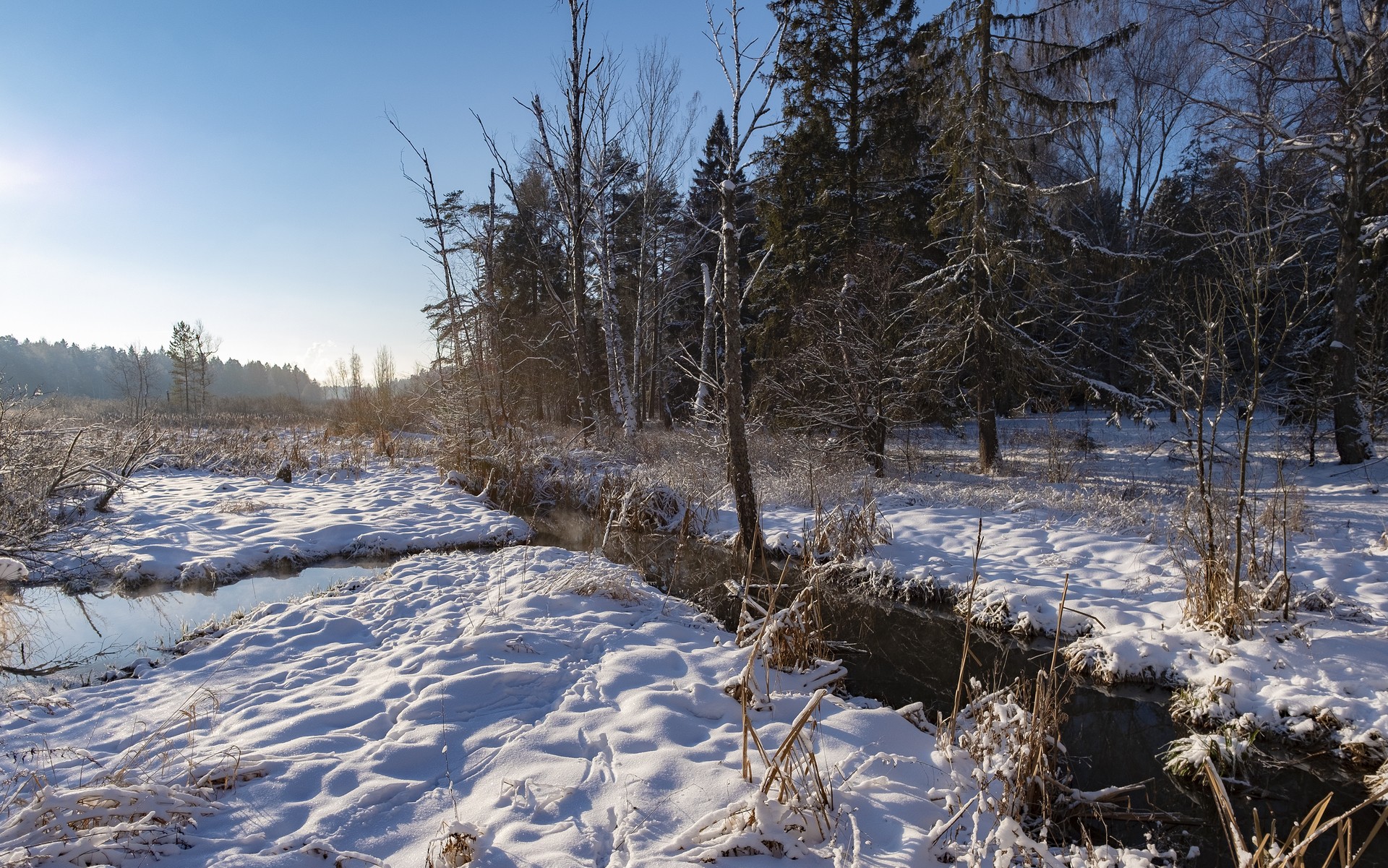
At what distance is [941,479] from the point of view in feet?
39.2

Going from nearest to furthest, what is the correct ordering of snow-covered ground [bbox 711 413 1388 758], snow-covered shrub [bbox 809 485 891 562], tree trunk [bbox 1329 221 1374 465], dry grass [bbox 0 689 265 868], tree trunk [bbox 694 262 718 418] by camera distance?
dry grass [bbox 0 689 265 868] < snow-covered ground [bbox 711 413 1388 758] < snow-covered shrub [bbox 809 485 891 562] < tree trunk [bbox 694 262 718 418] < tree trunk [bbox 1329 221 1374 465]

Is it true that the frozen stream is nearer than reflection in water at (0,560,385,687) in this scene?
Yes

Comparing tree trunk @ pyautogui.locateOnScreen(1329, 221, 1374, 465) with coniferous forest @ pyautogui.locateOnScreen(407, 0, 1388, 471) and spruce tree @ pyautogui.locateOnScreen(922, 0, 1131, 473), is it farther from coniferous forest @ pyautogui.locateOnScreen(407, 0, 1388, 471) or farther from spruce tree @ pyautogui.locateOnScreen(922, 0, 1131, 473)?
spruce tree @ pyautogui.locateOnScreen(922, 0, 1131, 473)

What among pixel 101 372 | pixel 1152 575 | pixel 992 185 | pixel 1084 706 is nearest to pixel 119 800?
pixel 1084 706

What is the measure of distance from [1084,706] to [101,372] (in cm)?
10509

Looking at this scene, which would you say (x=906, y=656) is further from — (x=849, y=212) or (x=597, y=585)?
(x=849, y=212)

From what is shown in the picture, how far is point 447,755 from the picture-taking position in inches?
126

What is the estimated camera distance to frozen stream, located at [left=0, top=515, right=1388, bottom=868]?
367 cm

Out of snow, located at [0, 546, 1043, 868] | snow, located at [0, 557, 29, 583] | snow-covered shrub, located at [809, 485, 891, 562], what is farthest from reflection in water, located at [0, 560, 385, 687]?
snow-covered shrub, located at [809, 485, 891, 562]

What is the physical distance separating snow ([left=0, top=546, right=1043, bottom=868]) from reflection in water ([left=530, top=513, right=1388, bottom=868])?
1118 millimetres

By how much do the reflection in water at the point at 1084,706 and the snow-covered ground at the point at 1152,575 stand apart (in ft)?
1.01

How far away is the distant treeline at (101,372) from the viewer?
65.0 metres

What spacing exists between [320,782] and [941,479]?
1125 centimetres

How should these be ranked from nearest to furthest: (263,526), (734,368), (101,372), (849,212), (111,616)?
(111,616) → (734,368) → (263,526) → (849,212) → (101,372)
